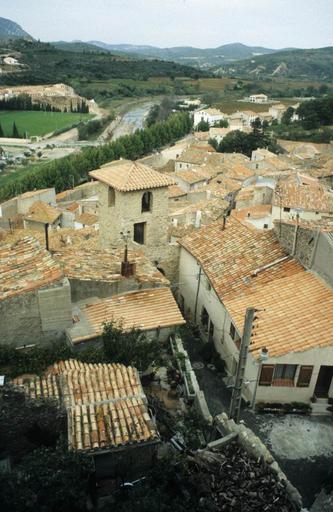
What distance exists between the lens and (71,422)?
9.18 meters

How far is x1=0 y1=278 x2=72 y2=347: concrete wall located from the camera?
40.2ft

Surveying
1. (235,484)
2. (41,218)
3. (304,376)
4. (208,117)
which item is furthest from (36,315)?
(208,117)

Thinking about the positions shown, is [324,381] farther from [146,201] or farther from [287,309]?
[146,201]

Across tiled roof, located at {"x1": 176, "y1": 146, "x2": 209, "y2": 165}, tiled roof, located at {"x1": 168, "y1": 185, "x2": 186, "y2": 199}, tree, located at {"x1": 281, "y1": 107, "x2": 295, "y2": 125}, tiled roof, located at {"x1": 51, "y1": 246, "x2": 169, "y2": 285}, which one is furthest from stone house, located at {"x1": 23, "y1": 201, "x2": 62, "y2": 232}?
tree, located at {"x1": 281, "y1": 107, "x2": 295, "y2": 125}

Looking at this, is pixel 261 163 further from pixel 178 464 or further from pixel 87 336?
pixel 178 464

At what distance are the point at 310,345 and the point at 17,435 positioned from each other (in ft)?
28.4

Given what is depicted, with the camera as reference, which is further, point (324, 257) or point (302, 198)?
point (302, 198)

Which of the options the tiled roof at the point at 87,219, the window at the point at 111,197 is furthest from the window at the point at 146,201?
the tiled roof at the point at 87,219

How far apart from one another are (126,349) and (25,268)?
3846 millimetres

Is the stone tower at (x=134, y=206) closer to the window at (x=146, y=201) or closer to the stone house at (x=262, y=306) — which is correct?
the window at (x=146, y=201)

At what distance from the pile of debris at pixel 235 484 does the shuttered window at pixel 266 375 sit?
399 centimetres

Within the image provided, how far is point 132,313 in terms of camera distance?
15.0 metres

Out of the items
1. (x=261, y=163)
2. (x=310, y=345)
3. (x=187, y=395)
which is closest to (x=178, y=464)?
(x=187, y=395)

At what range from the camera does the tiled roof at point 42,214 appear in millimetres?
45969
